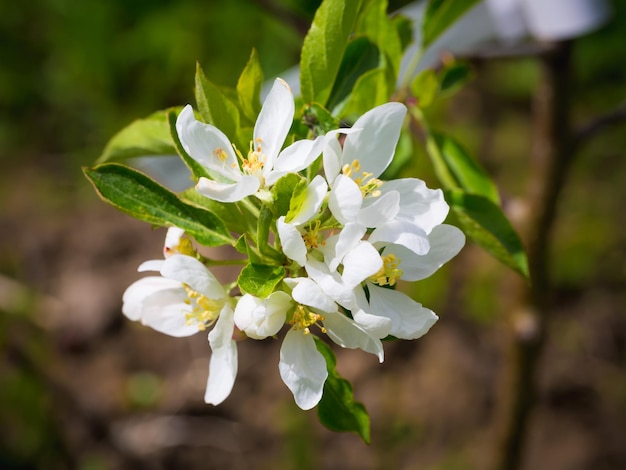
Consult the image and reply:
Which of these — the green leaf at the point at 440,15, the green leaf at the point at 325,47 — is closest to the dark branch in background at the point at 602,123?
the green leaf at the point at 440,15

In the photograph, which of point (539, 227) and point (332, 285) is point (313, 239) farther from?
point (539, 227)

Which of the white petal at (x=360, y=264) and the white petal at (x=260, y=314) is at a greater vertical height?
the white petal at (x=360, y=264)

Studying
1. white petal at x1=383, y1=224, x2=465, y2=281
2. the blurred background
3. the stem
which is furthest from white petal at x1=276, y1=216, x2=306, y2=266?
the blurred background

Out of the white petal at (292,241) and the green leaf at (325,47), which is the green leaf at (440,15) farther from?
the white petal at (292,241)

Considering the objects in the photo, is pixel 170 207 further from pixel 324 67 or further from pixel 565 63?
pixel 565 63

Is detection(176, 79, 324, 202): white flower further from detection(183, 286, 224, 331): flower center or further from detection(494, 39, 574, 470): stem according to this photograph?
detection(494, 39, 574, 470): stem

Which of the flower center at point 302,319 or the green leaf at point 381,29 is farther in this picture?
the green leaf at point 381,29
